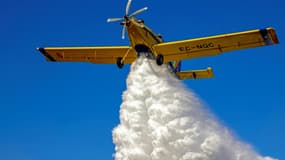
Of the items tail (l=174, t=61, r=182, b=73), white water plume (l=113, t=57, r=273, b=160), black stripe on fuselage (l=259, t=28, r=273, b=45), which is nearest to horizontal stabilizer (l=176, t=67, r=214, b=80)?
tail (l=174, t=61, r=182, b=73)

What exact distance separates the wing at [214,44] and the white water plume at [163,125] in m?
1.65

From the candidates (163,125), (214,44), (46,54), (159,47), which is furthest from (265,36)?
(46,54)

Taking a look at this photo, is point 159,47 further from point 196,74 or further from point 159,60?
point 196,74

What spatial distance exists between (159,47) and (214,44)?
3.45 meters

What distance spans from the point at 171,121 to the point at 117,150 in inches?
157

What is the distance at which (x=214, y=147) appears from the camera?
43.1m

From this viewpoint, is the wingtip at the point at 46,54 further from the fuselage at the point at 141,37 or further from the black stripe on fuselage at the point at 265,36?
the black stripe on fuselage at the point at 265,36

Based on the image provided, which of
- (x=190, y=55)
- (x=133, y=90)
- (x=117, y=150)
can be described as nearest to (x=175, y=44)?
(x=190, y=55)

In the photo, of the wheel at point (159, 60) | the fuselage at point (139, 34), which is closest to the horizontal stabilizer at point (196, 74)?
the wheel at point (159, 60)

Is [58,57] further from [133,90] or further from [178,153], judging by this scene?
[178,153]

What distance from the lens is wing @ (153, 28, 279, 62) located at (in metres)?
41.3

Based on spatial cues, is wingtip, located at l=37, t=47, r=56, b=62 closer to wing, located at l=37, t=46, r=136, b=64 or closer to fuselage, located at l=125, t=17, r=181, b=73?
wing, located at l=37, t=46, r=136, b=64

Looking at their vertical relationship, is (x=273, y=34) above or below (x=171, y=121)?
above

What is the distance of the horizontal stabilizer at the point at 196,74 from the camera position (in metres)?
48.2
